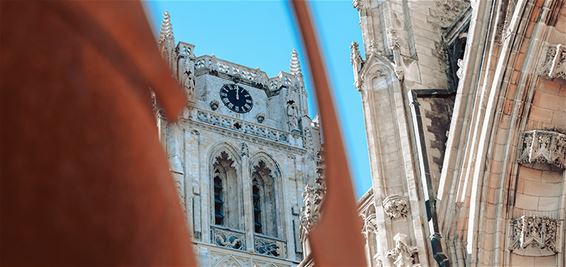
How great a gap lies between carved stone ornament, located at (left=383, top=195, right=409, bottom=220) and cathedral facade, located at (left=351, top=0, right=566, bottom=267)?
1 cm

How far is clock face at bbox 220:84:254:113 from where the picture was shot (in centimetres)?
5853

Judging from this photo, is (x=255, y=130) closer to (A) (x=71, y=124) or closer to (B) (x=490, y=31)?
(B) (x=490, y=31)

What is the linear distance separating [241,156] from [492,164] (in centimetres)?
4443

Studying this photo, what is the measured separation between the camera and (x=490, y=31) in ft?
43.7

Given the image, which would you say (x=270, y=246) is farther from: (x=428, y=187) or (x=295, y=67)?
(x=428, y=187)

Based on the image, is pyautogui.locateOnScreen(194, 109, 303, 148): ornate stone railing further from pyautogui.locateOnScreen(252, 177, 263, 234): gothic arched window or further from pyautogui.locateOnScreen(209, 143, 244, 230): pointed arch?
pyautogui.locateOnScreen(252, 177, 263, 234): gothic arched window

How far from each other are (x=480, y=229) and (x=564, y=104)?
180cm

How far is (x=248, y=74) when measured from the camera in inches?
2432

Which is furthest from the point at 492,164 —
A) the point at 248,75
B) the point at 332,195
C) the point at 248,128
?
the point at 248,75

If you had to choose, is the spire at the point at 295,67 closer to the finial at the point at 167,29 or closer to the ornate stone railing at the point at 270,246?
the finial at the point at 167,29

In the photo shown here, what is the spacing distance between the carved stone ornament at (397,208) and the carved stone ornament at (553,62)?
7.55 feet

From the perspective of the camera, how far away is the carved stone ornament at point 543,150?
1263 centimetres

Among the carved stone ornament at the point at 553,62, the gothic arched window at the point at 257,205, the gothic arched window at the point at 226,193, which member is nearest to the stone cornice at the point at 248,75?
the gothic arched window at the point at 226,193

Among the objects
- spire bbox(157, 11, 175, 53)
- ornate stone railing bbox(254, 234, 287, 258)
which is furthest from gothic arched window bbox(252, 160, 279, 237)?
spire bbox(157, 11, 175, 53)
